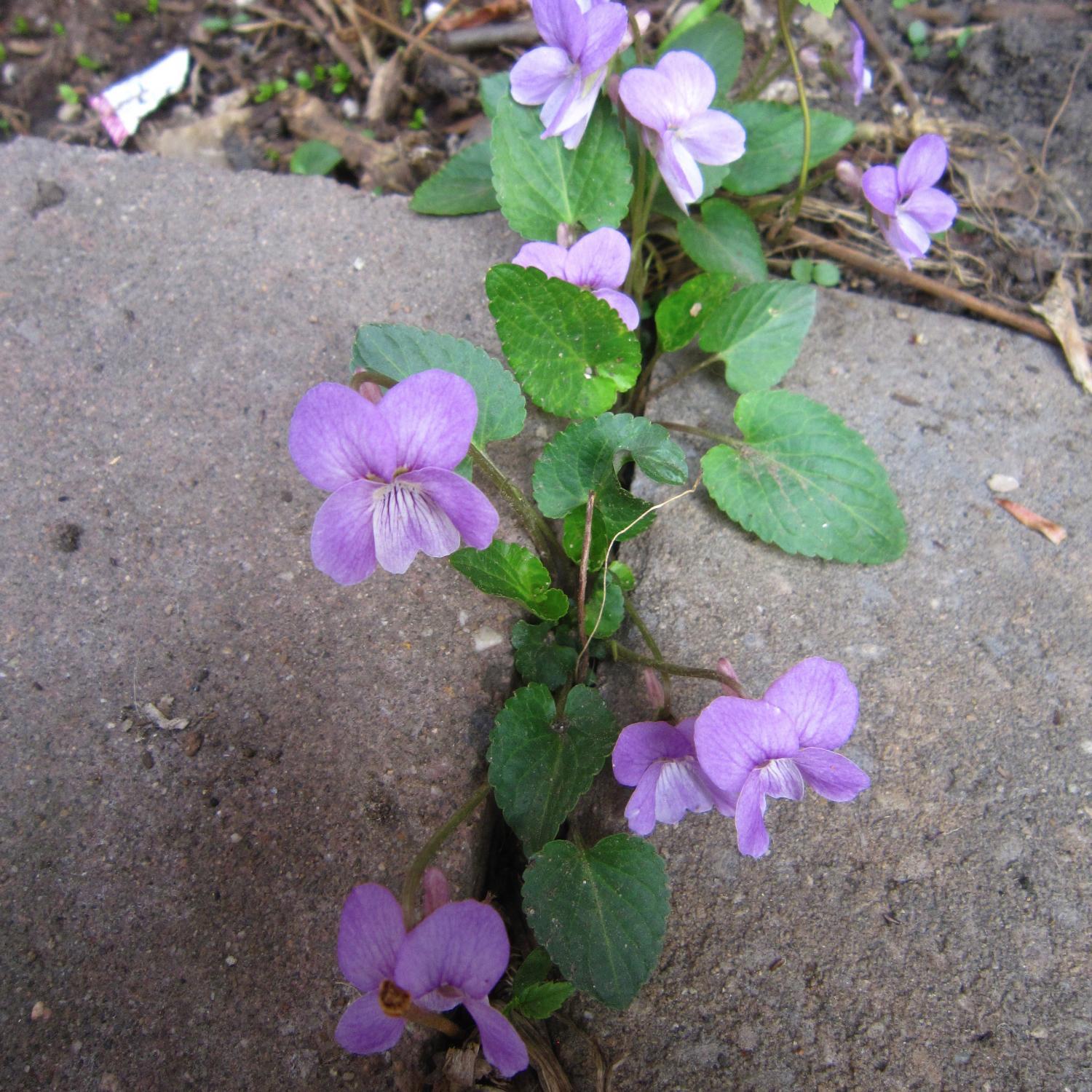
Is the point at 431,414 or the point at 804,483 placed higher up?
the point at 431,414

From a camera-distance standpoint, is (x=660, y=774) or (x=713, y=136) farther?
(x=713, y=136)

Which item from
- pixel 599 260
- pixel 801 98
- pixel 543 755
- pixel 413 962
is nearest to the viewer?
pixel 413 962

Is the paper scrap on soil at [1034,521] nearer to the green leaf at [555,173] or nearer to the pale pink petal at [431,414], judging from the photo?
the green leaf at [555,173]

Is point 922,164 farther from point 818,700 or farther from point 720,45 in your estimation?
point 818,700

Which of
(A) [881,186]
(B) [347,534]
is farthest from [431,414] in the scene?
(A) [881,186]

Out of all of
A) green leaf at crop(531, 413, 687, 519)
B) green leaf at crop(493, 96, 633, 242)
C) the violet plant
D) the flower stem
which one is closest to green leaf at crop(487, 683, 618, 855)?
the violet plant

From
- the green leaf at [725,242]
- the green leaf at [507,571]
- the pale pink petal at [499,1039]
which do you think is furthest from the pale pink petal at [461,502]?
Answer: the green leaf at [725,242]
